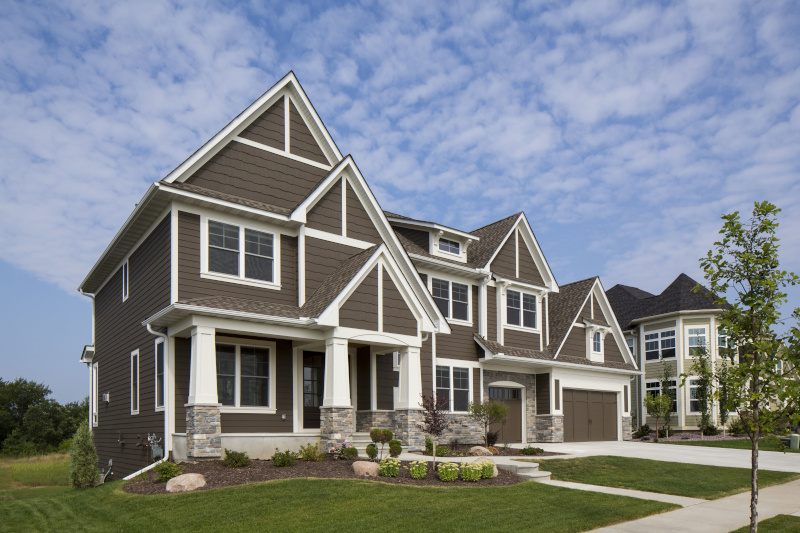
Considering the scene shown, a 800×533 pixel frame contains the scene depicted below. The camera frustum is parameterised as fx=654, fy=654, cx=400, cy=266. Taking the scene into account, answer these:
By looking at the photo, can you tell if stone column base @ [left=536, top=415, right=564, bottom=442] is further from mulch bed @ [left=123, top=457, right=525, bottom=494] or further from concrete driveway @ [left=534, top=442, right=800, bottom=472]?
mulch bed @ [left=123, top=457, right=525, bottom=494]

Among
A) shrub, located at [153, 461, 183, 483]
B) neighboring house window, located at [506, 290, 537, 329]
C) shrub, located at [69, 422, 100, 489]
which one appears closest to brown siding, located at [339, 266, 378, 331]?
shrub, located at [153, 461, 183, 483]

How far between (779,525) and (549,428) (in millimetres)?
15991

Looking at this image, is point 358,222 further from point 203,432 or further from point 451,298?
point 203,432

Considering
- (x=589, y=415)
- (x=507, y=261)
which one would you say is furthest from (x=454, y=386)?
(x=589, y=415)

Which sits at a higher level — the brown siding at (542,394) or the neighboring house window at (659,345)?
the neighboring house window at (659,345)

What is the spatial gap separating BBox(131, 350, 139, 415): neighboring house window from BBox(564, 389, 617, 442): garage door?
17.7m

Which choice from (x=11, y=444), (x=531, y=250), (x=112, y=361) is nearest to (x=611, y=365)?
(x=531, y=250)

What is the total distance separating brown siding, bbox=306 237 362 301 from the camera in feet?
62.3

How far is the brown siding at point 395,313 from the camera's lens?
18578 mm

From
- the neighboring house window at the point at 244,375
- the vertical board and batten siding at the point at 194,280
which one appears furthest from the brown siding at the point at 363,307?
the neighboring house window at the point at 244,375

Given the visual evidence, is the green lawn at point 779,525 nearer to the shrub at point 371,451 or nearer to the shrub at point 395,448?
the shrub at point 395,448

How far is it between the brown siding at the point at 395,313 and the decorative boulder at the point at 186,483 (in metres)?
6.85

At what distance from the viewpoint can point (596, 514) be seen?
1189 cm

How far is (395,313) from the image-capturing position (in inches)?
741
